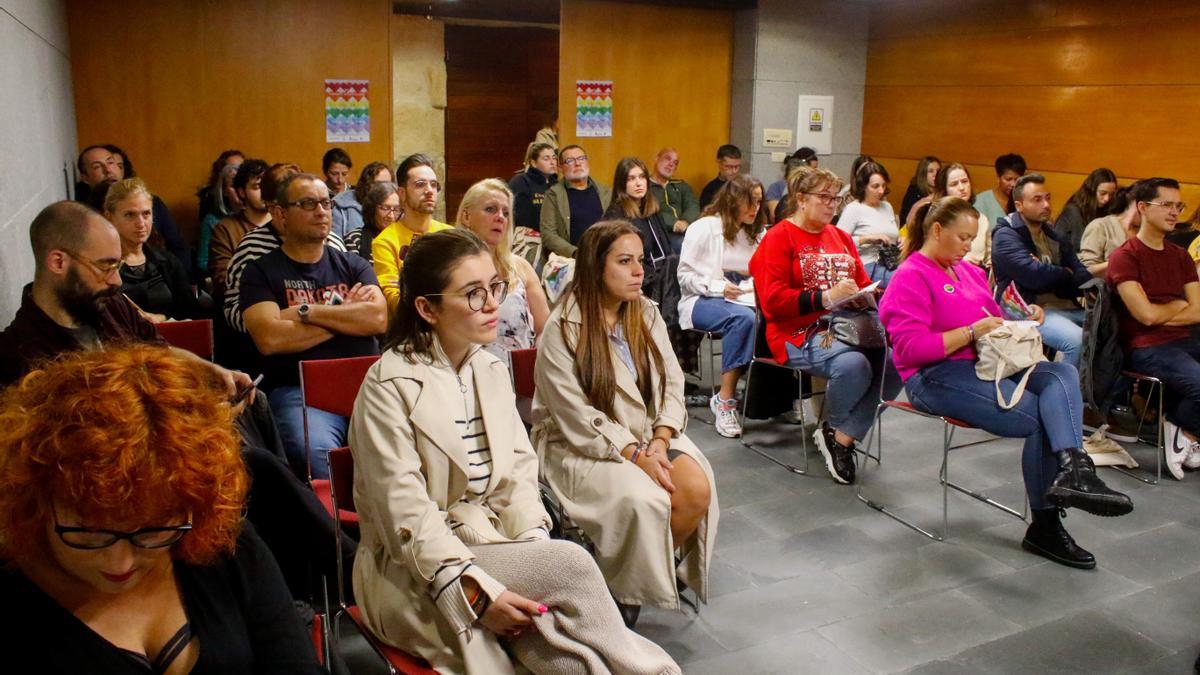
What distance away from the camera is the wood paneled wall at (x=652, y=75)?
872 cm

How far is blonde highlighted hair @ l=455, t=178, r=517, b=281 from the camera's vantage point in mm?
3836

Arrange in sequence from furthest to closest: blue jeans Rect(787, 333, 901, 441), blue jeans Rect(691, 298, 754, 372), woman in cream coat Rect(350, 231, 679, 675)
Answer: blue jeans Rect(691, 298, 754, 372) < blue jeans Rect(787, 333, 901, 441) < woman in cream coat Rect(350, 231, 679, 675)

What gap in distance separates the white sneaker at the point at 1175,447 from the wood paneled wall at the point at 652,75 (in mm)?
5534

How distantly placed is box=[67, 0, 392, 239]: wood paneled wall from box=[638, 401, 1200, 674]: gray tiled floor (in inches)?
197

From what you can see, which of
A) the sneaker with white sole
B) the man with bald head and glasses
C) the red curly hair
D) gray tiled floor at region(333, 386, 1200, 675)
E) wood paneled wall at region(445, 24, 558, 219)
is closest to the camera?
the red curly hair

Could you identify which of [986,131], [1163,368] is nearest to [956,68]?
[986,131]

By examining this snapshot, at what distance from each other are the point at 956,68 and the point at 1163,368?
4757mm

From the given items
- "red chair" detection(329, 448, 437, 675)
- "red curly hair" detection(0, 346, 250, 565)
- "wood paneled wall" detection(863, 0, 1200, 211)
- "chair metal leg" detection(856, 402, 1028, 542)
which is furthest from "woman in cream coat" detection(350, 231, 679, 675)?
"wood paneled wall" detection(863, 0, 1200, 211)

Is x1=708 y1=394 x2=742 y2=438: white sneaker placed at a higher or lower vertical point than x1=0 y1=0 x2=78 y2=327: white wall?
lower

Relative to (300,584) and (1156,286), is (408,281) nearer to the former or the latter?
(300,584)

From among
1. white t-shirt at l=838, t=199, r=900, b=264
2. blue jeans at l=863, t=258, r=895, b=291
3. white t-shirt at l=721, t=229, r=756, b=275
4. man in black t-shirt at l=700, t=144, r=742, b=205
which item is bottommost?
blue jeans at l=863, t=258, r=895, b=291

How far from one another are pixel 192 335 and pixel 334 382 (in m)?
0.76

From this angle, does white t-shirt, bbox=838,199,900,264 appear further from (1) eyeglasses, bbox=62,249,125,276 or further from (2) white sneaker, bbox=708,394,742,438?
(1) eyeglasses, bbox=62,249,125,276

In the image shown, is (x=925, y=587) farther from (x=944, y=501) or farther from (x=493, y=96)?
(x=493, y=96)
